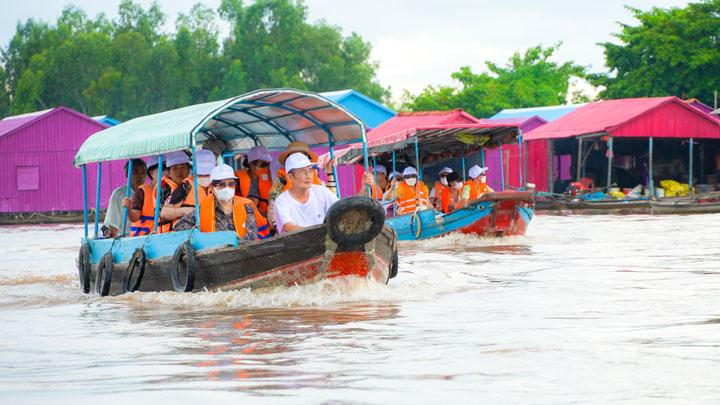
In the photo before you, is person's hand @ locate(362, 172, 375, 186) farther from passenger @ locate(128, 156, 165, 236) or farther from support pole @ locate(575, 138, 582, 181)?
support pole @ locate(575, 138, 582, 181)

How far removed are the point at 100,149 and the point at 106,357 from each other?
4.85 meters

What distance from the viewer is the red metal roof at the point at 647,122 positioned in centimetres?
2858

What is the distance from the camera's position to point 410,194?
59.0 ft

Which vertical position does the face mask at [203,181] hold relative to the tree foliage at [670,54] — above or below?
below

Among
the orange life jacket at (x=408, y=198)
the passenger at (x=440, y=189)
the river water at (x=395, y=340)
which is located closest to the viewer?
the river water at (x=395, y=340)

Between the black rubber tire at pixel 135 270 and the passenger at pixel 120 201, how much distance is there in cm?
75

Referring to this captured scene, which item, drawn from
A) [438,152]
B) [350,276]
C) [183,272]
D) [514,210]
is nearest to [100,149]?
[183,272]

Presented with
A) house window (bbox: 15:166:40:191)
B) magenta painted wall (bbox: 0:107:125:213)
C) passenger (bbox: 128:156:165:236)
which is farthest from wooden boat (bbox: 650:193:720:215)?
passenger (bbox: 128:156:165:236)

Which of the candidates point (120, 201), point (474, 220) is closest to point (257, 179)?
point (120, 201)

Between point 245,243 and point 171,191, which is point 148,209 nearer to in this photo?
point 171,191

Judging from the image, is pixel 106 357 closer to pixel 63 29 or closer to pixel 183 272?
pixel 183 272

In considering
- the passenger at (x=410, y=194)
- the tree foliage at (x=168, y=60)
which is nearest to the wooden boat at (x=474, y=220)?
the passenger at (x=410, y=194)

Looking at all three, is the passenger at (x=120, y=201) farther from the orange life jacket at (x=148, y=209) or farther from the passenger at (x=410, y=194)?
the passenger at (x=410, y=194)

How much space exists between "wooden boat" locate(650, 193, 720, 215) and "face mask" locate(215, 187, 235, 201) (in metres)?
18.7
